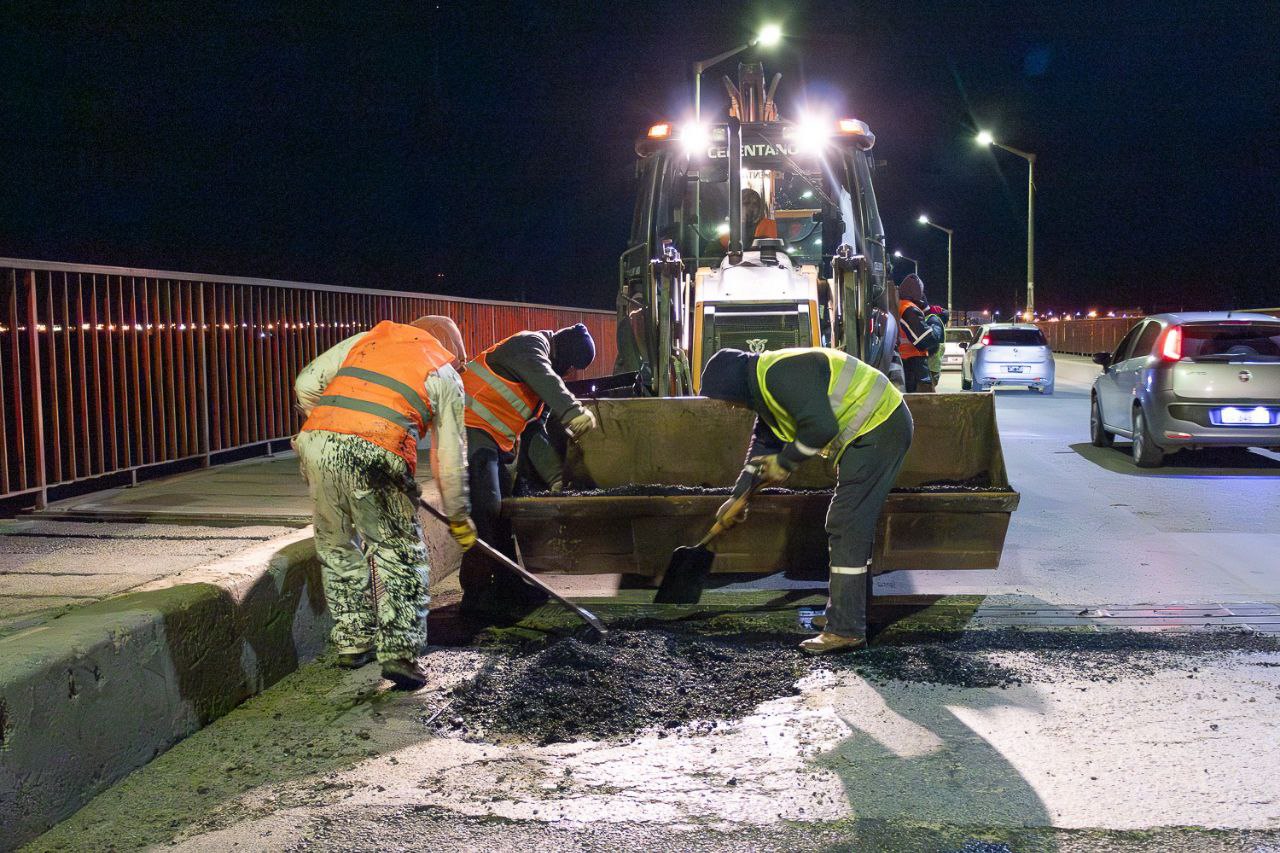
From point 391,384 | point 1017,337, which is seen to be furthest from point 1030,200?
point 391,384

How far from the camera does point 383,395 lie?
5.17 m

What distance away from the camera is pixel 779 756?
4207mm

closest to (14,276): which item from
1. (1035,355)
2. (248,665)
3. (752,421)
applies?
(248,665)

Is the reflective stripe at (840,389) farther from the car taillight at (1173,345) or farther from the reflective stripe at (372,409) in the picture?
the car taillight at (1173,345)

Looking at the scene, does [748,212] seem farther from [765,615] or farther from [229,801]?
[229,801]

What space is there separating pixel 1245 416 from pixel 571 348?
7.74m

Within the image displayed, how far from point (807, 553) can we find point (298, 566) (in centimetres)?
262

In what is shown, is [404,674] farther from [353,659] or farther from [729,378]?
[729,378]

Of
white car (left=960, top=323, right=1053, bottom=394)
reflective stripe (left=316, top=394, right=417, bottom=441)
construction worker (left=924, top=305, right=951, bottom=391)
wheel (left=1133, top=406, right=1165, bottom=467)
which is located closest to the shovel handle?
reflective stripe (left=316, top=394, right=417, bottom=441)

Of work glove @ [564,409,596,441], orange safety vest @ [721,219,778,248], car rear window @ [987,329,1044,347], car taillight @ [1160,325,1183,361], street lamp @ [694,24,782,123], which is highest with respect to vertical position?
street lamp @ [694,24,782,123]

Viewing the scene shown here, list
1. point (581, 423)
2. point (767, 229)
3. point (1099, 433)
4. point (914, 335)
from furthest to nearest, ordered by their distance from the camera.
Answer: point (1099, 433)
point (914, 335)
point (767, 229)
point (581, 423)

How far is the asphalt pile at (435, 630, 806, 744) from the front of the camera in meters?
4.57

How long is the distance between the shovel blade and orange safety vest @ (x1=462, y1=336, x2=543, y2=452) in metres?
1.16

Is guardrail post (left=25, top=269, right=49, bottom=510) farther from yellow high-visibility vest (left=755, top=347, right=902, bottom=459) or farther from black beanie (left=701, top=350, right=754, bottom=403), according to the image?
yellow high-visibility vest (left=755, top=347, right=902, bottom=459)
